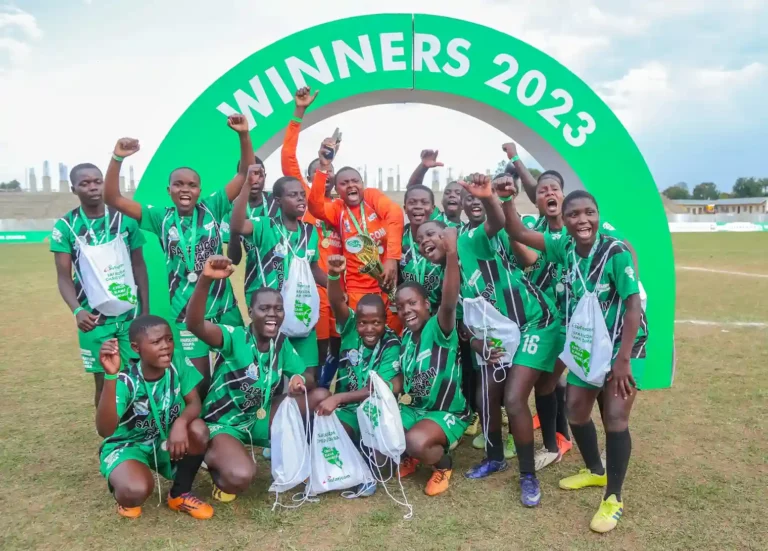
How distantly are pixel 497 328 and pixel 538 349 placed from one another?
0.28 metres

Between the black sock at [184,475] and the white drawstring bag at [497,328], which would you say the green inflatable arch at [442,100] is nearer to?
the black sock at [184,475]

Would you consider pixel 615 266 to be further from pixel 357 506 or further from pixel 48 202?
pixel 48 202

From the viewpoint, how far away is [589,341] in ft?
10.6

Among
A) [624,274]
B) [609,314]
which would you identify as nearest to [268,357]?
[609,314]

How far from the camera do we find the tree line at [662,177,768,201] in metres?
73.9

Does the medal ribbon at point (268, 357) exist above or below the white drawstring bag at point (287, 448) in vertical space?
above

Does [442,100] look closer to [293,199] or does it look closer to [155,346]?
[293,199]

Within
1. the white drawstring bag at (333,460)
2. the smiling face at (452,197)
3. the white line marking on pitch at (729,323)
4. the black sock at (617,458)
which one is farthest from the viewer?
the white line marking on pitch at (729,323)

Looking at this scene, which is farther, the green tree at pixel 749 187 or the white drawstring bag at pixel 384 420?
the green tree at pixel 749 187

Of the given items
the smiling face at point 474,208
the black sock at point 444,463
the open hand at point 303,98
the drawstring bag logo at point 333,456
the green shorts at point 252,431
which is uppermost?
the open hand at point 303,98

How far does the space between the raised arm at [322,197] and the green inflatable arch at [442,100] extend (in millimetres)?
634

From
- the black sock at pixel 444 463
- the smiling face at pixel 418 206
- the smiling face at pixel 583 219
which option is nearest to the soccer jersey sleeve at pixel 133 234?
the smiling face at pixel 418 206

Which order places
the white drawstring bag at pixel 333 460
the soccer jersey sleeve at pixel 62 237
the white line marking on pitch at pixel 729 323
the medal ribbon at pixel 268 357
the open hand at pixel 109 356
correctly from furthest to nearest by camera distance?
the white line marking on pitch at pixel 729 323 < the soccer jersey sleeve at pixel 62 237 < the medal ribbon at pixel 268 357 < the white drawstring bag at pixel 333 460 < the open hand at pixel 109 356

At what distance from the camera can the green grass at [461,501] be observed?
3.13 meters
